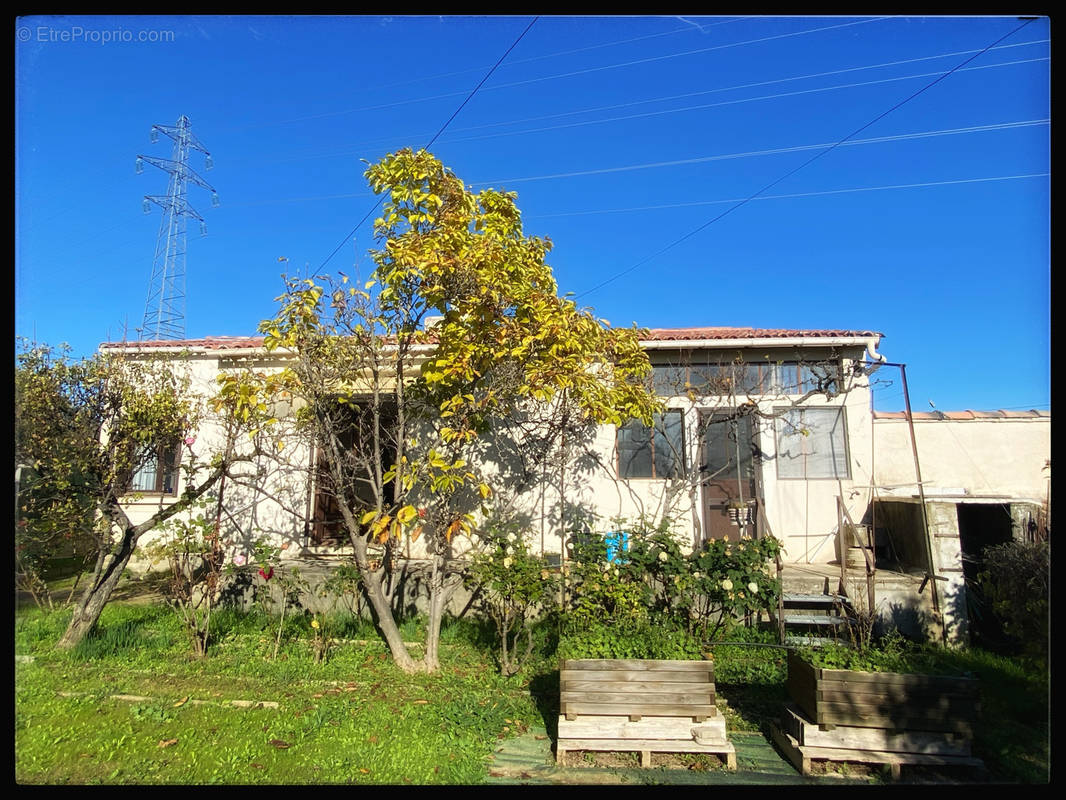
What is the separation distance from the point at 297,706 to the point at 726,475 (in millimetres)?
6836

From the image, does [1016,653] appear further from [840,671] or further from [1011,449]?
[1011,449]

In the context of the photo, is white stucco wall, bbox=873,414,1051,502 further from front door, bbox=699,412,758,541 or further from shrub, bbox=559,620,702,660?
shrub, bbox=559,620,702,660

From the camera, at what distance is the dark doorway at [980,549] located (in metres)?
6.96

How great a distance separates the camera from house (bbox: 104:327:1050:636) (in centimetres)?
875

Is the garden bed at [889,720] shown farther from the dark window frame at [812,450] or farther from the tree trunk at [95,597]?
the tree trunk at [95,597]

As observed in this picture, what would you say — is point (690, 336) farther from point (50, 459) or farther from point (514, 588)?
point (50, 459)

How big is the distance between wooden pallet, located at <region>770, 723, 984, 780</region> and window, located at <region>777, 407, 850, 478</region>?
18.0ft

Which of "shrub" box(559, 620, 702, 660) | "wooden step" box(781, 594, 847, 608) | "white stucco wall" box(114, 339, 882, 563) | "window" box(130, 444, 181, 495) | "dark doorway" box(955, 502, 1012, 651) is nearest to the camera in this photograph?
"shrub" box(559, 620, 702, 660)

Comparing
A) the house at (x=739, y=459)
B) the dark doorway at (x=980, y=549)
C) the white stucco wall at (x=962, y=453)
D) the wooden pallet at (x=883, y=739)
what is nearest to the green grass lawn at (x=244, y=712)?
the wooden pallet at (x=883, y=739)

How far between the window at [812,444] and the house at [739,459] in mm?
17

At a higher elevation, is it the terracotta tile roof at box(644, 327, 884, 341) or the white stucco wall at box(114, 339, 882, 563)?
the terracotta tile roof at box(644, 327, 884, 341)

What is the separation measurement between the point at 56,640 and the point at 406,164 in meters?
6.13

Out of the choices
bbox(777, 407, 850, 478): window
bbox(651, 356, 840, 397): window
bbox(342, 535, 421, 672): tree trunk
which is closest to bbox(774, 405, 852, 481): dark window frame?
bbox(777, 407, 850, 478): window

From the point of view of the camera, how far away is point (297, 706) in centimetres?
496
